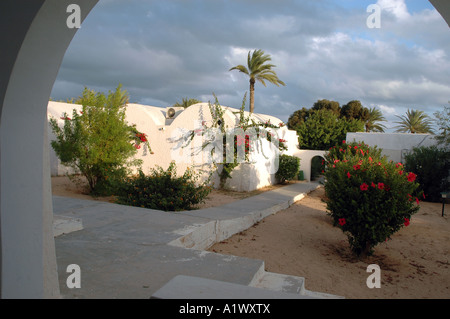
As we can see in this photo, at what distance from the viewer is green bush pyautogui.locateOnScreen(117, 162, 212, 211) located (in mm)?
6938

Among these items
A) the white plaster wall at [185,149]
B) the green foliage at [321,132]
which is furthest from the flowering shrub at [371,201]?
the green foliage at [321,132]

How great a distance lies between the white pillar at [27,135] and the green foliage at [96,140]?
6.59 meters

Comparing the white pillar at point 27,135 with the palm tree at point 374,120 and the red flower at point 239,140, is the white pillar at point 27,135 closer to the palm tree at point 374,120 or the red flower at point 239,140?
the red flower at point 239,140

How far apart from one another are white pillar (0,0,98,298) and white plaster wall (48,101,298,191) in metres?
8.97

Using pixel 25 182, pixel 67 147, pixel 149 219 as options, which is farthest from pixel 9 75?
pixel 67 147

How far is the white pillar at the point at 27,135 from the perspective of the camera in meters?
1.83

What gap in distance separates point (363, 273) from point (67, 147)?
7.58 metres

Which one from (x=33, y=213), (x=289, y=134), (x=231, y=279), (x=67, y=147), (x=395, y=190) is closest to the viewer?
(x=33, y=213)

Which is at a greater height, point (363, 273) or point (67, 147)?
point (67, 147)

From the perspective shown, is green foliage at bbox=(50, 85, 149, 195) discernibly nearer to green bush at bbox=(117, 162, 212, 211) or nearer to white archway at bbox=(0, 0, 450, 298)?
green bush at bbox=(117, 162, 212, 211)

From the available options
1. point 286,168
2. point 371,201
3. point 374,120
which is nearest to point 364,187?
point 371,201

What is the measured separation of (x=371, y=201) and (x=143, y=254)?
3799 mm

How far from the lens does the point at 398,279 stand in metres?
4.91
